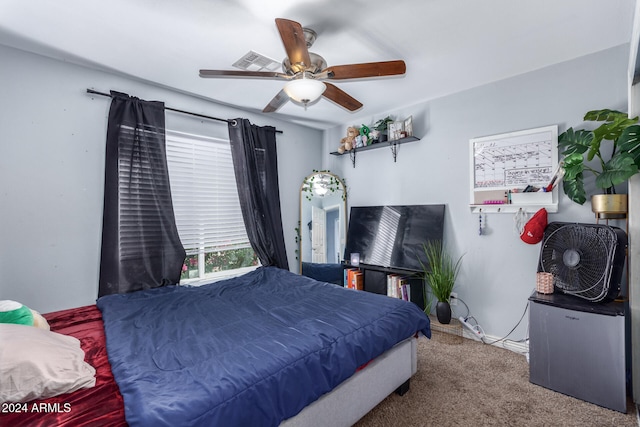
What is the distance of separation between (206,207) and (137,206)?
697 millimetres

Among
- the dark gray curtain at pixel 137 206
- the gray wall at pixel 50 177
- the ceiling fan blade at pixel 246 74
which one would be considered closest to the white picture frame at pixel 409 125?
the ceiling fan blade at pixel 246 74

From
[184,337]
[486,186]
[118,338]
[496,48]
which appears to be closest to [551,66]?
[496,48]

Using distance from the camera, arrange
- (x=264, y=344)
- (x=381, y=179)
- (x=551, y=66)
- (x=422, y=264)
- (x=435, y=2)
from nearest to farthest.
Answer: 1. (x=264, y=344)
2. (x=435, y=2)
3. (x=551, y=66)
4. (x=422, y=264)
5. (x=381, y=179)

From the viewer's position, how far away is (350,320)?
1820 millimetres

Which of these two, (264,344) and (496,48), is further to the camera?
(496,48)

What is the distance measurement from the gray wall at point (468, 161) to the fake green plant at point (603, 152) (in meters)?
0.26

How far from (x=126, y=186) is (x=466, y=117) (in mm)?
3231

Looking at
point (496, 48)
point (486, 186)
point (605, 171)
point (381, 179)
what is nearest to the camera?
point (605, 171)

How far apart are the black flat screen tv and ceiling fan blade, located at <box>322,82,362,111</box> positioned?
152 cm

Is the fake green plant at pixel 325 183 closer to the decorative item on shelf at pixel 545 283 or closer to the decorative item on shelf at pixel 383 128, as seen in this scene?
the decorative item on shelf at pixel 383 128

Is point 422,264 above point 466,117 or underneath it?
underneath

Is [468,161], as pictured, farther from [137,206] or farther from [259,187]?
[137,206]

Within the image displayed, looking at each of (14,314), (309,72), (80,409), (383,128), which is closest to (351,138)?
(383,128)

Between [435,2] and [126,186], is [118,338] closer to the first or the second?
[126,186]
